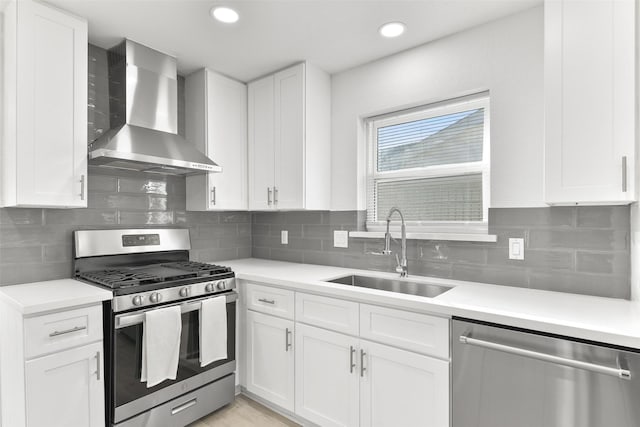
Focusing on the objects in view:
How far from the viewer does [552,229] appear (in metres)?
1.88

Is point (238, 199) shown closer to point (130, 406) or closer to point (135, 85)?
point (135, 85)

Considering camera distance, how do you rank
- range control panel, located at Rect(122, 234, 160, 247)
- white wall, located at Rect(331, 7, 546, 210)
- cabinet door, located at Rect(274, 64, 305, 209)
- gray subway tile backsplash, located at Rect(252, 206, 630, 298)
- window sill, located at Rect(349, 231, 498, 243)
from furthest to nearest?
cabinet door, located at Rect(274, 64, 305, 209)
range control panel, located at Rect(122, 234, 160, 247)
window sill, located at Rect(349, 231, 498, 243)
white wall, located at Rect(331, 7, 546, 210)
gray subway tile backsplash, located at Rect(252, 206, 630, 298)

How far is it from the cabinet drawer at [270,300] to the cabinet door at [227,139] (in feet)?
2.54

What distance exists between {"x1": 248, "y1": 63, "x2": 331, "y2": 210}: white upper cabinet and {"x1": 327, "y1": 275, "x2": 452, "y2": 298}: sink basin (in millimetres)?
619

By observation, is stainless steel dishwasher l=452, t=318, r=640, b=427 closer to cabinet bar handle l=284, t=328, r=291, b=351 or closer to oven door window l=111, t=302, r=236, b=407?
cabinet bar handle l=284, t=328, r=291, b=351

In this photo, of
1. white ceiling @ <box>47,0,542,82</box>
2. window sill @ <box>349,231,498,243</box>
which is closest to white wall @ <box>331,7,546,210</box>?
white ceiling @ <box>47,0,542,82</box>

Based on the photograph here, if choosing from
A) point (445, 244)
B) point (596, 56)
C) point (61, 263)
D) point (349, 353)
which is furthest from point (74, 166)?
point (596, 56)

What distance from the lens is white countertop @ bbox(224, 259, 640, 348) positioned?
4.21ft

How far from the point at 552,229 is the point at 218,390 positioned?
222 cm

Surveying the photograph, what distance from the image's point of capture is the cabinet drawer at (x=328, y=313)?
1.91 meters

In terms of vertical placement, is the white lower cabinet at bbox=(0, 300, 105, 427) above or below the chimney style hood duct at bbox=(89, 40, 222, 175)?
below

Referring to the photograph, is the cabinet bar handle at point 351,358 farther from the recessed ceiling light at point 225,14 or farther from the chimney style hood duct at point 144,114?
the recessed ceiling light at point 225,14

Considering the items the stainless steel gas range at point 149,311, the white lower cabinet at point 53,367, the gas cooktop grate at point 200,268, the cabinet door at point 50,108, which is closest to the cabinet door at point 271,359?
the stainless steel gas range at point 149,311

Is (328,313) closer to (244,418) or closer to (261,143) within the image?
(244,418)
